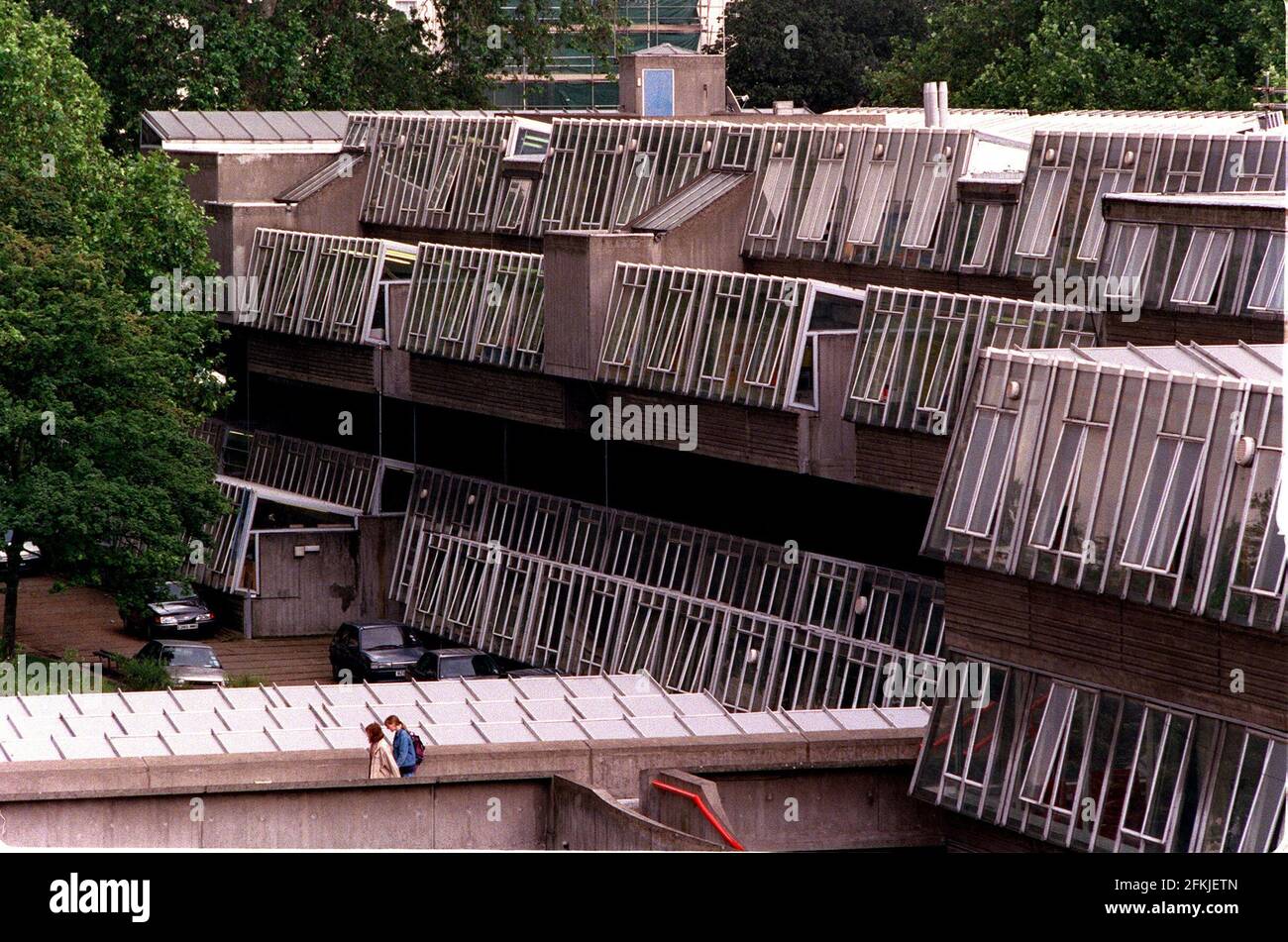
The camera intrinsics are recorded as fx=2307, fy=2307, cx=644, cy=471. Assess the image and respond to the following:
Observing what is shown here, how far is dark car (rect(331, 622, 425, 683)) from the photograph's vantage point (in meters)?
50.8

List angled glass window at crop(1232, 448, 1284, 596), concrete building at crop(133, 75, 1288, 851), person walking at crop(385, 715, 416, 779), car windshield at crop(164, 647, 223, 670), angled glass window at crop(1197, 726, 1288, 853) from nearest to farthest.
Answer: angled glass window at crop(1232, 448, 1284, 596), angled glass window at crop(1197, 726, 1288, 853), concrete building at crop(133, 75, 1288, 851), person walking at crop(385, 715, 416, 779), car windshield at crop(164, 647, 223, 670)

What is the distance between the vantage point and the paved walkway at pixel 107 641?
5381cm

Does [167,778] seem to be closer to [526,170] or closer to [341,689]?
[341,689]

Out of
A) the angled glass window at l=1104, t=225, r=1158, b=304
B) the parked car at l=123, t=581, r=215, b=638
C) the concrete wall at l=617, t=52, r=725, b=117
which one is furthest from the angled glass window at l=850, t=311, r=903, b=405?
the concrete wall at l=617, t=52, r=725, b=117

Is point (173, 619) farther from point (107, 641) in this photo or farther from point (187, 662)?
point (187, 662)

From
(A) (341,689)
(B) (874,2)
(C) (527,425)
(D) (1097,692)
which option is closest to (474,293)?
(C) (527,425)

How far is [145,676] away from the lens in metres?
47.8

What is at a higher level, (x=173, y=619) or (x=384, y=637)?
(x=384, y=637)

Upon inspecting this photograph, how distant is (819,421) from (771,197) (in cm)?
1118

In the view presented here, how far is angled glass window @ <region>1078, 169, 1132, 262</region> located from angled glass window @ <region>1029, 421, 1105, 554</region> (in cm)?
1762

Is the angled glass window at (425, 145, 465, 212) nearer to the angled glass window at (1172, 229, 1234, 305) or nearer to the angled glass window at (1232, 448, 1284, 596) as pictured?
the angled glass window at (1172, 229, 1234, 305)

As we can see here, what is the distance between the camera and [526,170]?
2437 inches

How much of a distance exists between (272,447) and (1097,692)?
41.9 m
